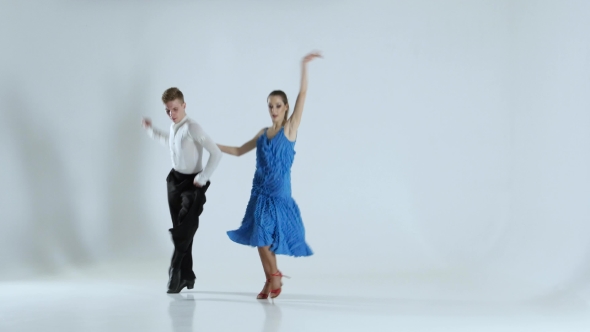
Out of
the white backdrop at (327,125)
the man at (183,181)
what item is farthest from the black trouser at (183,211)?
the white backdrop at (327,125)

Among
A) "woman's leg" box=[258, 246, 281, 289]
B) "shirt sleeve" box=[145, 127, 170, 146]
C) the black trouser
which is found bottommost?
"woman's leg" box=[258, 246, 281, 289]

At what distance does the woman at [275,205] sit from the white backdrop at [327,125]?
3.76 feet

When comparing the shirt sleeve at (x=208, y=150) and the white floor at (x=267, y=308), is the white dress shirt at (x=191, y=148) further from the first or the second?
the white floor at (x=267, y=308)

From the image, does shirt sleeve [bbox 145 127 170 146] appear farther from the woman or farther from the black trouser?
the woman

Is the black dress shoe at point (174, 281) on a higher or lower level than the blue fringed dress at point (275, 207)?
lower

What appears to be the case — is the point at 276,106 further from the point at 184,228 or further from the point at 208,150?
the point at 184,228

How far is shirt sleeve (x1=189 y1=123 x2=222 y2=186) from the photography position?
5113 mm

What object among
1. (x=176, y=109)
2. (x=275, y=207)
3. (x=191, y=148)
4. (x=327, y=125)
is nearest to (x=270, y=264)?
(x=275, y=207)

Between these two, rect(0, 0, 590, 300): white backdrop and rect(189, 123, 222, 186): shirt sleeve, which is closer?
rect(189, 123, 222, 186): shirt sleeve

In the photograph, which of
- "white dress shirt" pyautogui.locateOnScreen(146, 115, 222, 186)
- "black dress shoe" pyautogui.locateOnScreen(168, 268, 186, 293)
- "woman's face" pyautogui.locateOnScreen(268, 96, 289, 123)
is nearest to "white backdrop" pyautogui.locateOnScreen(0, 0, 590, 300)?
"black dress shoe" pyautogui.locateOnScreen(168, 268, 186, 293)

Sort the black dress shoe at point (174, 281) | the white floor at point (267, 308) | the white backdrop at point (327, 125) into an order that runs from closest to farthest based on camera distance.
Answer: the white floor at point (267, 308)
the black dress shoe at point (174, 281)
the white backdrop at point (327, 125)

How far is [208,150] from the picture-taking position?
5152 millimetres

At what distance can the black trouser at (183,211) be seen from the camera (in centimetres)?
521

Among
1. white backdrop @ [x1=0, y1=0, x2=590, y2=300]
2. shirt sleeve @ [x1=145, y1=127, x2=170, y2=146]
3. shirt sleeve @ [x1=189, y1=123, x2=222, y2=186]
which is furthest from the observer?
white backdrop @ [x1=0, y1=0, x2=590, y2=300]
